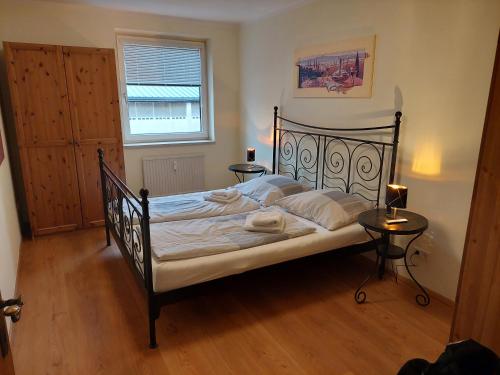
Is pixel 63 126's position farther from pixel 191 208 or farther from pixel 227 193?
pixel 227 193

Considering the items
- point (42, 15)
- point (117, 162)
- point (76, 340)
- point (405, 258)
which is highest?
point (42, 15)

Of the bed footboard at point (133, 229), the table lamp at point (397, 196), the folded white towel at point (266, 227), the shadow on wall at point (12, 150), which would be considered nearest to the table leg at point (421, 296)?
the table lamp at point (397, 196)

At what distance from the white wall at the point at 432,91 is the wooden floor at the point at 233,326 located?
58cm

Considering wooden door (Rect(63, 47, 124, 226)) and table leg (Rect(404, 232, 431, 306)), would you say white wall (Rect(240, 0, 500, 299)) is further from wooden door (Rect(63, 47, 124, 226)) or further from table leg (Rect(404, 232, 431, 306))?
wooden door (Rect(63, 47, 124, 226))

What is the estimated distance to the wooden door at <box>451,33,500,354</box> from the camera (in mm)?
1356

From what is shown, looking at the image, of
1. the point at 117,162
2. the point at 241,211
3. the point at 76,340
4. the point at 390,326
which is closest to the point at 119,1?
the point at 117,162

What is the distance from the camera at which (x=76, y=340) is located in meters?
2.18

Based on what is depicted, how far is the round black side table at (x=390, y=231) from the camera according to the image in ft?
7.77

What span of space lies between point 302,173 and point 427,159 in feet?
4.78

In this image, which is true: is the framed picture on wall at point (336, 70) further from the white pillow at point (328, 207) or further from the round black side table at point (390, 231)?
the round black side table at point (390, 231)

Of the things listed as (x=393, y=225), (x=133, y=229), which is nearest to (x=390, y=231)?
(x=393, y=225)

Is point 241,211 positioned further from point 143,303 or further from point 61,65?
point 61,65

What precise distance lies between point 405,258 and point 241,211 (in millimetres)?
1379

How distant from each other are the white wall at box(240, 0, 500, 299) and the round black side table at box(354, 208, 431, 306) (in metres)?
0.13
